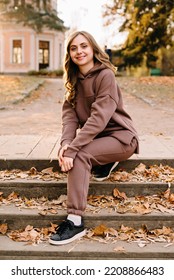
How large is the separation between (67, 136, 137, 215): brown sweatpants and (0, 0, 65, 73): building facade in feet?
99.6

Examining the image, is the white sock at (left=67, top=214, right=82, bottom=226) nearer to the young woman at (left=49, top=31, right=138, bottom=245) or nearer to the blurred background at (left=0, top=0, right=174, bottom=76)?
the young woman at (left=49, top=31, right=138, bottom=245)

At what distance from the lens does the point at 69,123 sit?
4.04 meters

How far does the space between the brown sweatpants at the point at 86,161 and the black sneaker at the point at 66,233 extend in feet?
0.36

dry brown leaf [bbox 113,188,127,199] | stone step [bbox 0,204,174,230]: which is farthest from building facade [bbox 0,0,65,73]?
stone step [bbox 0,204,174,230]

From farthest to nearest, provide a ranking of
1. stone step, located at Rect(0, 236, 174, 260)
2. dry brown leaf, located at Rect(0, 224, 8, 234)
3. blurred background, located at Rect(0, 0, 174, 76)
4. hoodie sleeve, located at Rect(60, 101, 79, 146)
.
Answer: blurred background, located at Rect(0, 0, 174, 76) → hoodie sleeve, located at Rect(60, 101, 79, 146) → dry brown leaf, located at Rect(0, 224, 8, 234) → stone step, located at Rect(0, 236, 174, 260)

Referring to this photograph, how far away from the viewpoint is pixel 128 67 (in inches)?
1110

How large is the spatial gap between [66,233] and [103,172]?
31.5 inches

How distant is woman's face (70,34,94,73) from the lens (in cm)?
379

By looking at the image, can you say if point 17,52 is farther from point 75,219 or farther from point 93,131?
point 75,219

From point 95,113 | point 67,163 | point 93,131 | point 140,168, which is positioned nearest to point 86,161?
point 67,163

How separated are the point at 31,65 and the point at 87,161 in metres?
30.8

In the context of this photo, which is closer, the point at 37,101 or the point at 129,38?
the point at 37,101

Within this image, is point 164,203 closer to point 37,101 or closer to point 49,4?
point 37,101

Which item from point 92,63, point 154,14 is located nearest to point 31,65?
point 154,14
